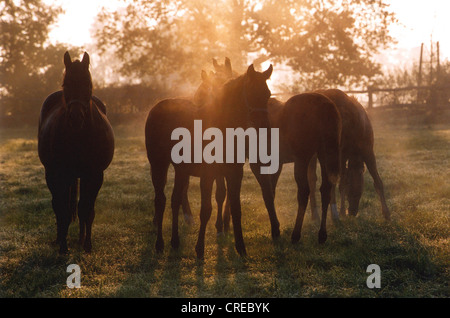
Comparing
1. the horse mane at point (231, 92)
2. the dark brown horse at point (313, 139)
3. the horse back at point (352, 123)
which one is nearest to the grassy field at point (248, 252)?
the dark brown horse at point (313, 139)

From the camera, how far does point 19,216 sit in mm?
7465

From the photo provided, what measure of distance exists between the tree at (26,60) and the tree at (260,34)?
9.51 meters

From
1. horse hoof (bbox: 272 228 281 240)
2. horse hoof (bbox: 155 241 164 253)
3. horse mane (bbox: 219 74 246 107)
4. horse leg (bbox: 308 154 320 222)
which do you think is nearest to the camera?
horse mane (bbox: 219 74 246 107)

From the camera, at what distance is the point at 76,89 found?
4.94 meters

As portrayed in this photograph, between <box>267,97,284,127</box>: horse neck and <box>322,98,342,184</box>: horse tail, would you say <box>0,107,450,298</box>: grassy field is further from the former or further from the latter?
<box>267,97,284,127</box>: horse neck

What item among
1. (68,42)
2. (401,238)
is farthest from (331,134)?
(68,42)

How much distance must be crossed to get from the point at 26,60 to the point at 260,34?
2140cm

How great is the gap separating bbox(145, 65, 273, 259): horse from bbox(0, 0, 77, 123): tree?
30.1 metres

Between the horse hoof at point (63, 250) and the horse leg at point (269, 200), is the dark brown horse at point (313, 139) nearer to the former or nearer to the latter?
the horse leg at point (269, 200)

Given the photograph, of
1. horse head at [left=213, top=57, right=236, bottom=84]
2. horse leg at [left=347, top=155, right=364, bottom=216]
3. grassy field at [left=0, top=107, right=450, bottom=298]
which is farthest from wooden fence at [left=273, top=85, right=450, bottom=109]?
horse head at [left=213, top=57, right=236, bottom=84]

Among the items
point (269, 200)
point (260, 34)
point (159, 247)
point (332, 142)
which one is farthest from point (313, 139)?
point (260, 34)

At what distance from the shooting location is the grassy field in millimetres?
4277

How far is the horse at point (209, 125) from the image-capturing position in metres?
4.91

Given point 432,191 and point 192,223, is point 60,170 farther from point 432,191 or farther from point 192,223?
point 432,191
